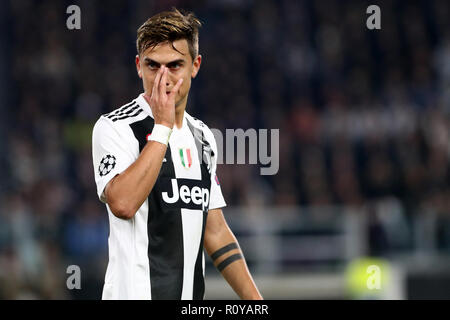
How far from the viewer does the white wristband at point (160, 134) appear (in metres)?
3.75

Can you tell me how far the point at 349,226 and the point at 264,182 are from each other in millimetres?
1544

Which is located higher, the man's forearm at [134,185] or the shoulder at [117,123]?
the shoulder at [117,123]

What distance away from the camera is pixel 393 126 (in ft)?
40.8

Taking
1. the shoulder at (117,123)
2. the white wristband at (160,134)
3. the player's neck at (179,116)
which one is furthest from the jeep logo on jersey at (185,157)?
the white wristband at (160,134)

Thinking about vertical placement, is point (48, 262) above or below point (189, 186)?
below

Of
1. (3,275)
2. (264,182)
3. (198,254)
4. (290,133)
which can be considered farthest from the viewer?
(290,133)

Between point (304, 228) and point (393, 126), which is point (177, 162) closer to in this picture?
point (304, 228)

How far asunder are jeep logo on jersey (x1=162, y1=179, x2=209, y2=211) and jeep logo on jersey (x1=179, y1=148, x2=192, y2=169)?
0.08 m

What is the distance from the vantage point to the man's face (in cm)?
394

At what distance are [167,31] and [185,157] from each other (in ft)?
1.96

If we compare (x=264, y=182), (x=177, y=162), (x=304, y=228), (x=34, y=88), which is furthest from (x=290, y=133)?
(x=177, y=162)

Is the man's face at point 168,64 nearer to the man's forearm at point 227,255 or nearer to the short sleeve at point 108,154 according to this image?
the short sleeve at point 108,154

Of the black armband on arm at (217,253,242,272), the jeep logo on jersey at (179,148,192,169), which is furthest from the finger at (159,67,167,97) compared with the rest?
the black armband on arm at (217,253,242,272)

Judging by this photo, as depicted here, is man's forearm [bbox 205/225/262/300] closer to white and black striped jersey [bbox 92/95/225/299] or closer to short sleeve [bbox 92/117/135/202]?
white and black striped jersey [bbox 92/95/225/299]
